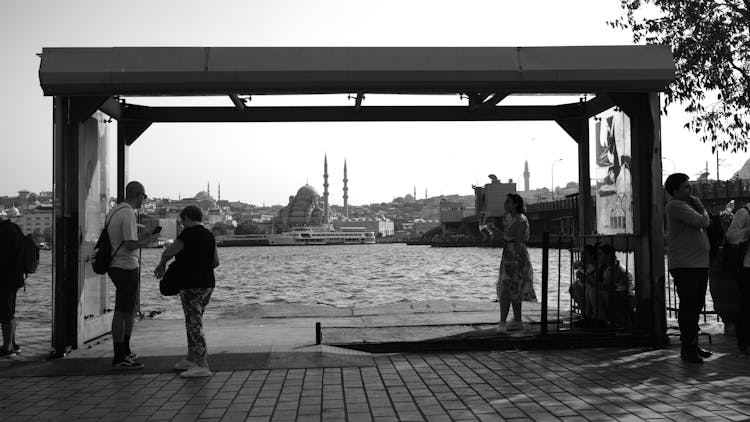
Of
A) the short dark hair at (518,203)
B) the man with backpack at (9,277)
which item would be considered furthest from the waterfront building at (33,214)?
the short dark hair at (518,203)

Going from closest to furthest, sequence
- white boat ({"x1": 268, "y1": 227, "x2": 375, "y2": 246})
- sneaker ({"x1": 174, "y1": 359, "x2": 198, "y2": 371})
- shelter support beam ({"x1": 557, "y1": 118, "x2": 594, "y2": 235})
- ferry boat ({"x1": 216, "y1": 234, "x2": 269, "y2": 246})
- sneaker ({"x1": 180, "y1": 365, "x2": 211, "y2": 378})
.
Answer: sneaker ({"x1": 180, "y1": 365, "x2": 211, "y2": 378}) < sneaker ({"x1": 174, "y1": 359, "x2": 198, "y2": 371}) < shelter support beam ({"x1": 557, "y1": 118, "x2": 594, "y2": 235}) < ferry boat ({"x1": 216, "y1": 234, "x2": 269, "y2": 246}) < white boat ({"x1": 268, "y1": 227, "x2": 375, "y2": 246})

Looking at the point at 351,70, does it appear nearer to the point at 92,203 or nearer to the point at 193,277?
the point at 193,277

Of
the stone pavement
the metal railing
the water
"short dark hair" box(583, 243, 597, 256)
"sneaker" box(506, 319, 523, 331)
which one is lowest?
the water

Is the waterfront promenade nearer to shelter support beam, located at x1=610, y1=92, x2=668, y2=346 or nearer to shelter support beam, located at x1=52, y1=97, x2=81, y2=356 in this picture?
shelter support beam, located at x1=52, y1=97, x2=81, y2=356

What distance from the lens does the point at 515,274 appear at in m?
8.94

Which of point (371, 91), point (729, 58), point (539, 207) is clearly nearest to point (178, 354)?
point (371, 91)

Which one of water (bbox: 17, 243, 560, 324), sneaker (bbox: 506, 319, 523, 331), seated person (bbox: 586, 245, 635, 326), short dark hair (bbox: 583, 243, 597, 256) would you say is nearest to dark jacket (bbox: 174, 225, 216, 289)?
sneaker (bbox: 506, 319, 523, 331)

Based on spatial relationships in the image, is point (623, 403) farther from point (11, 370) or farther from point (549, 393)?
point (11, 370)

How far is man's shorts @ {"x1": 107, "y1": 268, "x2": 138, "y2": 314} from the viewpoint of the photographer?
23.8ft

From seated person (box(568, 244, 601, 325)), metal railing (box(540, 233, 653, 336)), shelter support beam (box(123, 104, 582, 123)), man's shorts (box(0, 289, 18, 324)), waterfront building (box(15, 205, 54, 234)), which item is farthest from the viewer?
shelter support beam (box(123, 104, 582, 123))

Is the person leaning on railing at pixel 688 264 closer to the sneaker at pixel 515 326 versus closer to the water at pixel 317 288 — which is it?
the sneaker at pixel 515 326

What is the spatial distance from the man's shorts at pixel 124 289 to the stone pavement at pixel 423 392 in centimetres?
66

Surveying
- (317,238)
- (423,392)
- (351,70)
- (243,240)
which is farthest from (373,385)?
(317,238)

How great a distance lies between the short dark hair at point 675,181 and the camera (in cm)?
764
